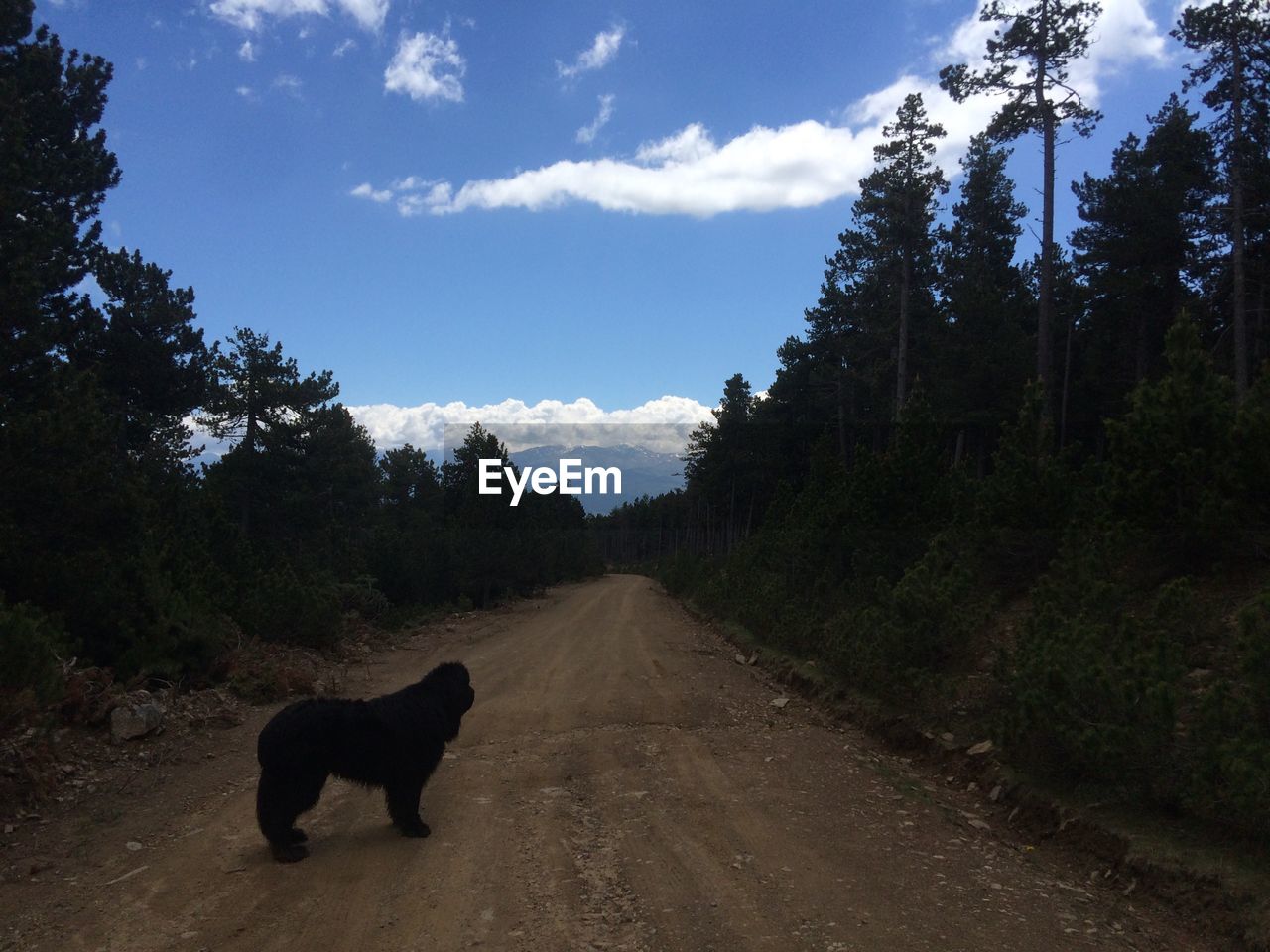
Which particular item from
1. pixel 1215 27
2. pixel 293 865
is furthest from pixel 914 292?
pixel 293 865

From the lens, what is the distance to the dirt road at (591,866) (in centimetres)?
497

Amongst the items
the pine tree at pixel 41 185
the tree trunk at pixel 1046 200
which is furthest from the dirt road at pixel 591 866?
the tree trunk at pixel 1046 200

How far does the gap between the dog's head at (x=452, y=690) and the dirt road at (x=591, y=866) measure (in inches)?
32.4

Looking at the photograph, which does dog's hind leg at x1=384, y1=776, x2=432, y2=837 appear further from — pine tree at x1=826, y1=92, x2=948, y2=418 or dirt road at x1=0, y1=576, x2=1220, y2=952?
pine tree at x1=826, y1=92, x2=948, y2=418

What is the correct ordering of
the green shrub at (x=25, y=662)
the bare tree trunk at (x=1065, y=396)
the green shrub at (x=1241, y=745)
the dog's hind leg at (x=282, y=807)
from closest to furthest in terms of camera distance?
the green shrub at (x=1241, y=745) < the dog's hind leg at (x=282, y=807) < the green shrub at (x=25, y=662) < the bare tree trunk at (x=1065, y=396)

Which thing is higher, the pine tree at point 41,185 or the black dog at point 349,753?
the pine tree at point 41,185

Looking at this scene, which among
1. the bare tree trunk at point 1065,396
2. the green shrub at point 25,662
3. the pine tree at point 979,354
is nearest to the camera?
the green shrub at point 25,662

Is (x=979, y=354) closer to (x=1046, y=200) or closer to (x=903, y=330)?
(x=903, y=330)

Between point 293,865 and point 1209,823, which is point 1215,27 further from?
point 293,865

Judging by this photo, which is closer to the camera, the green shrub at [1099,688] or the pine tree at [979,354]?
the green shrub at [1099,688]

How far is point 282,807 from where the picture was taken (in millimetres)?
6051

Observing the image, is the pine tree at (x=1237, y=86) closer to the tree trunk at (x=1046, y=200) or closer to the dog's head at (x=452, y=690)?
the tree trunk at (x=1046, y=200)

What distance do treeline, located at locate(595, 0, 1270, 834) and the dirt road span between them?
1.34 metres

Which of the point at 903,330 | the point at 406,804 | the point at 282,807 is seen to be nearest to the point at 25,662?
the point at 282,807
